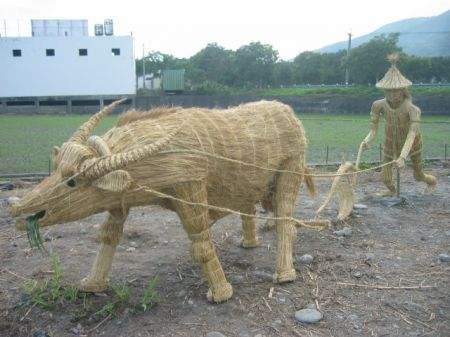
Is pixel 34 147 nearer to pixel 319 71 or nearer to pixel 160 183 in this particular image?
pixel 160 183

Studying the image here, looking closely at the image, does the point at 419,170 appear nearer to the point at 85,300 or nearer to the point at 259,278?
the point at 259,278

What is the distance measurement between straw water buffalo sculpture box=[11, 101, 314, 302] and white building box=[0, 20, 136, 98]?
98.2 feet

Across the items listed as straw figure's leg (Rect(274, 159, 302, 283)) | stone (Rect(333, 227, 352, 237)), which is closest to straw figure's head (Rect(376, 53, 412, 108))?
stone (Rect(333, 227, 352, 237))

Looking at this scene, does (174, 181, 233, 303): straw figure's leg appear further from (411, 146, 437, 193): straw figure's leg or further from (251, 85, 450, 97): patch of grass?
(251, 85, 450, 97): patch of grass

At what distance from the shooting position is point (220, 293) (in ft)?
13.2

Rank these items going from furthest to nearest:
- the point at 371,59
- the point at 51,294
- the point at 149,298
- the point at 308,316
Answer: the point at 371,59 → the point at 51,294 → the point at 149,298 → the point at 308,316

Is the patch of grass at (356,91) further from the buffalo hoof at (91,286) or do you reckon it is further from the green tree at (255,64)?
the buffalo hoof at (91,286)

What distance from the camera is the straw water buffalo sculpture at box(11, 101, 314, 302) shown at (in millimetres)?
3400

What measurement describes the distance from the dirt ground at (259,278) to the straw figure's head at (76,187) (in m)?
0.99

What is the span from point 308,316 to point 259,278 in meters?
Result: 0.88

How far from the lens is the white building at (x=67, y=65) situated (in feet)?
107

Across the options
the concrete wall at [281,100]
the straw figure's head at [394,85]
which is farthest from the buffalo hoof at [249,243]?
the concrete wall at [281,100]

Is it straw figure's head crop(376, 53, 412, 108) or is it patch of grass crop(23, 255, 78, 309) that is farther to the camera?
straw figure's head crop(376, 53, 412, 108)

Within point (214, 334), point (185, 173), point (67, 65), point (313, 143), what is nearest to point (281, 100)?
point (67, 65)
